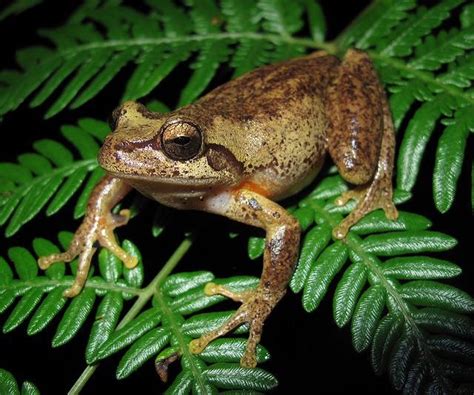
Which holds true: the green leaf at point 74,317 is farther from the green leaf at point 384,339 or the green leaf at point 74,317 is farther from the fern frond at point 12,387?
the green leaf at point 384,339

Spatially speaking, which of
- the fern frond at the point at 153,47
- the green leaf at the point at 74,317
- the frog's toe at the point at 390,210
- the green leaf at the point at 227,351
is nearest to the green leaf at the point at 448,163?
the frog's toe at the point at 390,210

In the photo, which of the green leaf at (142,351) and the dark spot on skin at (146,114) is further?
the dark spot on skin at (146,114)

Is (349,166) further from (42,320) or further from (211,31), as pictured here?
(42,320)

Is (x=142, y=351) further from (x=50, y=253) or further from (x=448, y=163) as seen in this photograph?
(x=448, y=163)

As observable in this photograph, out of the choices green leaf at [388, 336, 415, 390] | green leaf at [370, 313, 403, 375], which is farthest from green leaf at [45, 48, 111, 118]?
green leaf at [388, 336, 415, 390]

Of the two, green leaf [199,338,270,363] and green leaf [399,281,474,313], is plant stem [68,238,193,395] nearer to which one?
green leaf [199,338,270,363]

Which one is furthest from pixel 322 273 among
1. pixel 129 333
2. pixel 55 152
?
pixel 55 152

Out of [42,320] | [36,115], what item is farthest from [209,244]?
[36,115]
